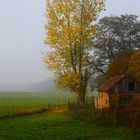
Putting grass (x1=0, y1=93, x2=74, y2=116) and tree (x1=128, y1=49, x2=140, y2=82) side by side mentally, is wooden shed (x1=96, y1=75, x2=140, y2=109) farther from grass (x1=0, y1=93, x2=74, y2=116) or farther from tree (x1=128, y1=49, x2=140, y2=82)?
grass (x1=0, y1=93, x2=74, y2=116)

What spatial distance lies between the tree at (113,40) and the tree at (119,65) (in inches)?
395

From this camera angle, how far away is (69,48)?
54.1m

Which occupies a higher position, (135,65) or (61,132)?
(135,65)

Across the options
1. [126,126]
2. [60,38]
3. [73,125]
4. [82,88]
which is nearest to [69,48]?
[60,38]

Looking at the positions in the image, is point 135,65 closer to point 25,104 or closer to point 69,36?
point 69,36

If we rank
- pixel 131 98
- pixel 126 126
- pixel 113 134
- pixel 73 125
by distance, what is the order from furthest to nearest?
pixel 131 98 → pixel 73 125 → pixel 126 126 → pixel 113 134

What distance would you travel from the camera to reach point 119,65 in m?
64.3

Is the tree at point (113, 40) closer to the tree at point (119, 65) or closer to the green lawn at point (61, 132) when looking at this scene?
the tree at point (119, 65)

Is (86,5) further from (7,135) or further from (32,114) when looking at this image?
(7,135)

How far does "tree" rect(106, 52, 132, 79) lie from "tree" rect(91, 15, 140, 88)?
1005 centimetres

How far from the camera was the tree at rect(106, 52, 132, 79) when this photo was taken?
6278 centimetres

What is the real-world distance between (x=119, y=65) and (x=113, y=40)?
515 inches

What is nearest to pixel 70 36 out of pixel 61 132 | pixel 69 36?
pixel 69 36

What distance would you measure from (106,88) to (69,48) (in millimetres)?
7458
